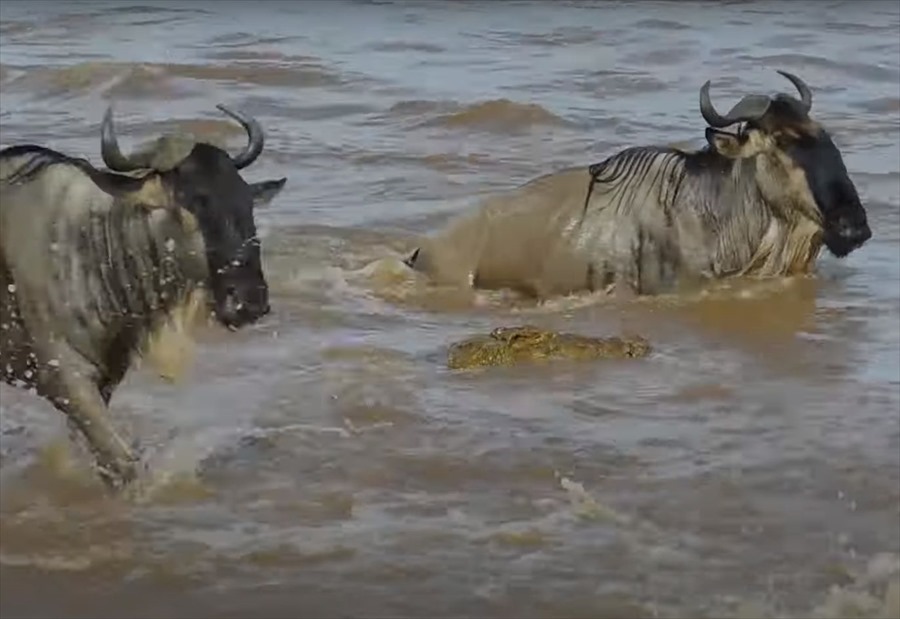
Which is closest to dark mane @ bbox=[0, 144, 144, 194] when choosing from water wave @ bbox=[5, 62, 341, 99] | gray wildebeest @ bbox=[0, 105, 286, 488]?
gray wildebeest @ bbox=[0, 105, 286, 488]

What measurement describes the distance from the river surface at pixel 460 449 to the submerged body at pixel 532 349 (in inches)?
3.9

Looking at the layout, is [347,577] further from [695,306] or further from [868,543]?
[695,306]

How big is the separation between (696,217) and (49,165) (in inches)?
132

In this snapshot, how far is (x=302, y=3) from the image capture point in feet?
74.4

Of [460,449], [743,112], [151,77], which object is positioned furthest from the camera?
[151,77]

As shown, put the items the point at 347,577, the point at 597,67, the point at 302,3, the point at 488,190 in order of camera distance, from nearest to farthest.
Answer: the point at 347,577 < the point at 488,190 < the point at 597,67 < the point at 302,3

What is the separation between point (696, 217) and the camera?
26.4ft

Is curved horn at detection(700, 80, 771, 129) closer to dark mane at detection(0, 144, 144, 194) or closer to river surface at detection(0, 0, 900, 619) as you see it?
river surface at detection(0, 0, 900, 619)

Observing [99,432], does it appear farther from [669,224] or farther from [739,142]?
[739,142]

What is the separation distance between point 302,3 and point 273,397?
54.8 feet

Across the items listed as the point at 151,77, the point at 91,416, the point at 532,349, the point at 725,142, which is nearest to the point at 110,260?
the point at 91,416

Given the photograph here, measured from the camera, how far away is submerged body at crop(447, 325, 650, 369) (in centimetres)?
691

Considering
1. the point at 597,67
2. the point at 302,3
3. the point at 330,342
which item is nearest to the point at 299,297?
the point at 330,342

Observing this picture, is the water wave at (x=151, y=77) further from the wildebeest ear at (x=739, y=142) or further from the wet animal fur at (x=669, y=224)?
the wildebeest ear at (x=739, y=142)
